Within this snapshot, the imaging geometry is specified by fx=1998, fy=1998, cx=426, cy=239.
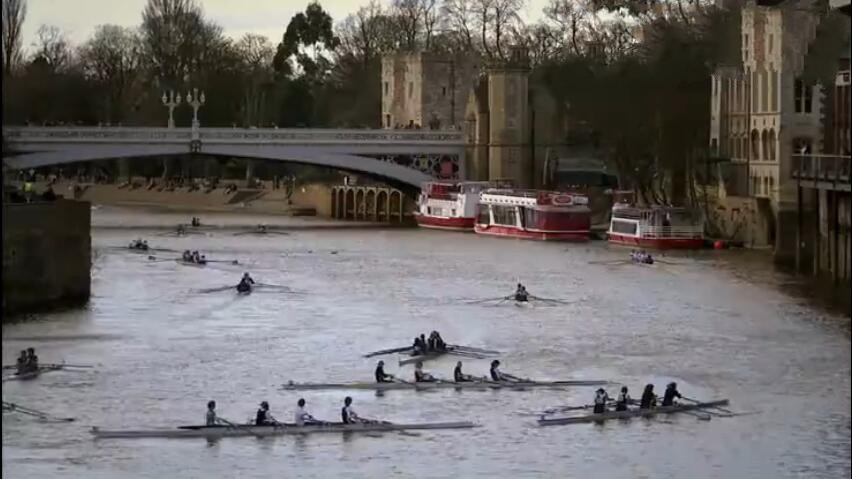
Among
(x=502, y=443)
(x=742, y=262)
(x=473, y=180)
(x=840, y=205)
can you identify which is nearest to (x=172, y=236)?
(x=473, y=180)

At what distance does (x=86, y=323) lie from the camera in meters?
35.5

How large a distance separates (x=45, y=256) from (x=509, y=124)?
40.4 m

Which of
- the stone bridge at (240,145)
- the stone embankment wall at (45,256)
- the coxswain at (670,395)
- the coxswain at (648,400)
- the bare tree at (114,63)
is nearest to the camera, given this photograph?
the coxswain at (648,400)

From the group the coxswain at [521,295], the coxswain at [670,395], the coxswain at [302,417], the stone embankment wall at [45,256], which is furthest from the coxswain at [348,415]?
the coxswain at [521,295]

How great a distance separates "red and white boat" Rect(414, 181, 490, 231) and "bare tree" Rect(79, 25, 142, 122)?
23.8 metres

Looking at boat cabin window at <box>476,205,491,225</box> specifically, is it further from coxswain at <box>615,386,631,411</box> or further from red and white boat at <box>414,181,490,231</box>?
coxswain at <box>615,386,631,411</box>

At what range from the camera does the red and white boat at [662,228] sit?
189 ft

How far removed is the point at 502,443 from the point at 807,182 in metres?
23.9

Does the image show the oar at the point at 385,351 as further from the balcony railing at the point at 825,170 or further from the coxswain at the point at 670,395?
the balcony railing at the point at 825,170

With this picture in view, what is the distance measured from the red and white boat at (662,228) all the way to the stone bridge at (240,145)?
1161cm

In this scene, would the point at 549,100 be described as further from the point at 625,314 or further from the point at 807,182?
the point at 625,314

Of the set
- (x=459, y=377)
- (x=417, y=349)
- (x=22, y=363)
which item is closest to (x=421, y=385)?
(x=459, y=377)

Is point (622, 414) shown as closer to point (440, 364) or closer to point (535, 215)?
point (440, 364)

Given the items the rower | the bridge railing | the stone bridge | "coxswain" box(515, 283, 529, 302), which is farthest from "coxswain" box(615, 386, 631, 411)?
the bridge railing
